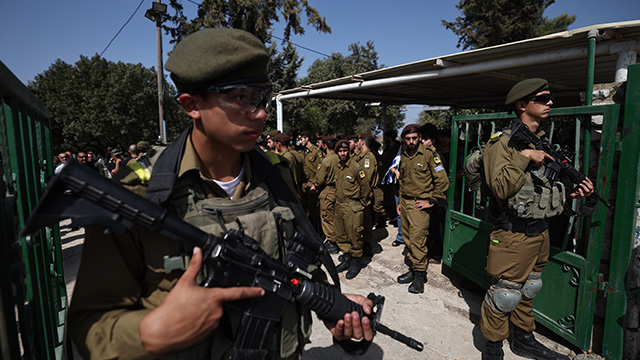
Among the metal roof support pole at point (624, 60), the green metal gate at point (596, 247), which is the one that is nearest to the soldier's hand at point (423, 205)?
the green metal gate at point (596, 247)

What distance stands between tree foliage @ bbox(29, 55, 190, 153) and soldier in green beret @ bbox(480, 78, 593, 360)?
2548 centimetres

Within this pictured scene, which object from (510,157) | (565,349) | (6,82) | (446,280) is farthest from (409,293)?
(6,82)

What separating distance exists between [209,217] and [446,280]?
4.21m

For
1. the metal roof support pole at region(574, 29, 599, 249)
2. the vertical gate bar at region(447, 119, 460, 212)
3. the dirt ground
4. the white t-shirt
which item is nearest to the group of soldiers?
the vertical gate bar at region(447, 119, 460, 212)

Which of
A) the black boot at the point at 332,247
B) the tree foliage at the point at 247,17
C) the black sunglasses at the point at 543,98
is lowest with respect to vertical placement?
the black boot at the point at 332,247

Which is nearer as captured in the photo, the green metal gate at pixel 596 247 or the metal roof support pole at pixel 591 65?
the green metal gate at pixel 596 247

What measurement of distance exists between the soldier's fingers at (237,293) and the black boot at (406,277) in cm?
373

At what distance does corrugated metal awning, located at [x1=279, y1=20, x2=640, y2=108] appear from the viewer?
2.99m

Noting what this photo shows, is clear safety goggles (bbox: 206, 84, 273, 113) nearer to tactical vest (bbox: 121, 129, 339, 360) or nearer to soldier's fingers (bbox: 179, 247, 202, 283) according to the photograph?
tactical vest (bbox: 121, 129, 339, 360)

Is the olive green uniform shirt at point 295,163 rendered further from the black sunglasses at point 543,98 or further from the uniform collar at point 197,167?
the uniform collar at point 197,167

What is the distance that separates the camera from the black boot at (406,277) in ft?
14.8

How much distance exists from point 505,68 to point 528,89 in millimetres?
1942

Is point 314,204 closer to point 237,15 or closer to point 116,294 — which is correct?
point 116,294

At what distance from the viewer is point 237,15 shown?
15.1m
